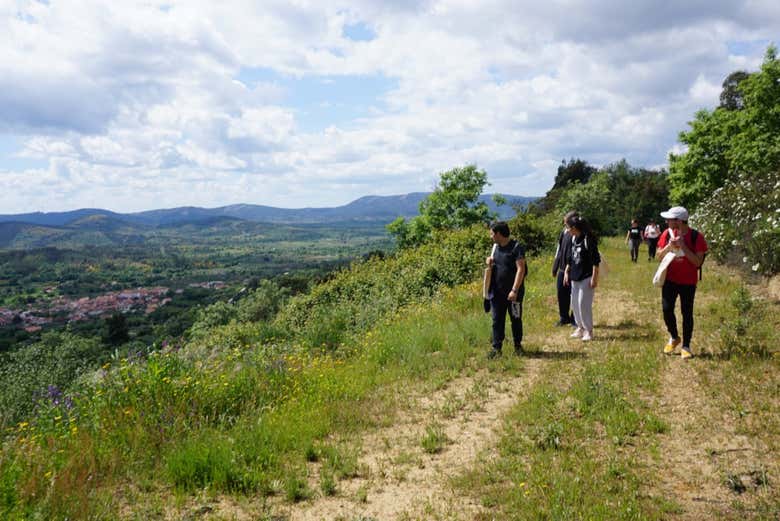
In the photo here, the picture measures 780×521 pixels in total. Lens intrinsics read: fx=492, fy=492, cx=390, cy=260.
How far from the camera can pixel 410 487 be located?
4199 mm

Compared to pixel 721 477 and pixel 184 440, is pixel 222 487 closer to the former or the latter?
pixel 184 440

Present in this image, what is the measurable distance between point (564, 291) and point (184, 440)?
731cm

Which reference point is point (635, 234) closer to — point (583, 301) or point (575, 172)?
point (583, 301)

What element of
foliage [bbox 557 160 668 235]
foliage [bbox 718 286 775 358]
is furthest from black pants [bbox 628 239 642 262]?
foliage [bbox 557 160 668 235]

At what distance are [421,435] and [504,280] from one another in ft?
10.4

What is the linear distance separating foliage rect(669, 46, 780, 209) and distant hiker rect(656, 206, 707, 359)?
2002 centimetres

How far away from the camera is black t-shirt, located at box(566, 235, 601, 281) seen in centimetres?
821

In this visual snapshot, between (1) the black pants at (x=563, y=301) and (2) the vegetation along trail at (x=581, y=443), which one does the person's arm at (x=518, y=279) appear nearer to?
(2) the vegetation along trail at (x=581, y=443)

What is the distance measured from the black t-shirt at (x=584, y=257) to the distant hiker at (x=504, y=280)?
4.26ft

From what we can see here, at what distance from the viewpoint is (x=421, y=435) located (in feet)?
17.2

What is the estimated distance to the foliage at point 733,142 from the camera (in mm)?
27484

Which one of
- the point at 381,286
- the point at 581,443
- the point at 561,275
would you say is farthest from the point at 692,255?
the point at 381,286

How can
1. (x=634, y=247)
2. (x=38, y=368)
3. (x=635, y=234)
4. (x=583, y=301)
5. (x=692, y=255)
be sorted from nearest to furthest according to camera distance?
(x=692, y=255), (x=583, y=301), (x=635, y=234), (x=634, y=247), (x=38, y=368)

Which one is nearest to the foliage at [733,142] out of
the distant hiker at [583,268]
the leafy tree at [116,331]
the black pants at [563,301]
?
the black pants at [563,301]
